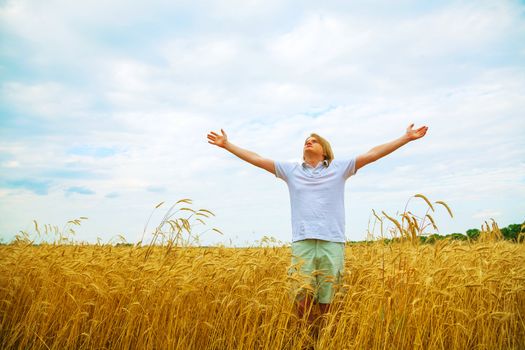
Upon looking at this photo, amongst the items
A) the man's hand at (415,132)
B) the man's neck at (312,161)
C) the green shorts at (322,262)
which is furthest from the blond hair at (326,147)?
the green shorts at (322,262)

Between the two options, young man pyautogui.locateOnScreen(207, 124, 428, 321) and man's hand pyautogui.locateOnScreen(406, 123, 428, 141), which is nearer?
young man pyautogui.locateOnScreen(207, 124, 428, 321)

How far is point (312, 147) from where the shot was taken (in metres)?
4.09

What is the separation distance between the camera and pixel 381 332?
319 centimetres

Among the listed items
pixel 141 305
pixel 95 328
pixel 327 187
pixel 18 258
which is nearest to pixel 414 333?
pixel 327 187

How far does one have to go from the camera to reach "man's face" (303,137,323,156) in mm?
4090

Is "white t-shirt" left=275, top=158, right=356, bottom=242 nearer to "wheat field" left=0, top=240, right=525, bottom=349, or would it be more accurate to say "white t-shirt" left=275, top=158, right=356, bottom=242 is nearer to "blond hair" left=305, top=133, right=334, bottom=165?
"blond hair" left=305, top=133, right=334, bottom=165

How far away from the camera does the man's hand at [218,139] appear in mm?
4477

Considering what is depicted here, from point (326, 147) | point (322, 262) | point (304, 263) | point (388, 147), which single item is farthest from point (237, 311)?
point (388, 147)

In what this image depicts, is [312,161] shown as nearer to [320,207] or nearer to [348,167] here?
[348,167]

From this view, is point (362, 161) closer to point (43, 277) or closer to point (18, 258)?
point (43, 277)

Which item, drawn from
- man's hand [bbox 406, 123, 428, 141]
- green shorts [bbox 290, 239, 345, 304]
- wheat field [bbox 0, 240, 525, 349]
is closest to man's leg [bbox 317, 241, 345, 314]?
green shorts [bbox 290, 239, 345, 304]

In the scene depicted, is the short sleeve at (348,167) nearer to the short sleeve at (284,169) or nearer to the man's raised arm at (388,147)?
the man's raised arm at (388,147)

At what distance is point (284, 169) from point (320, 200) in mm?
534

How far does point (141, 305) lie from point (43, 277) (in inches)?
65.3
